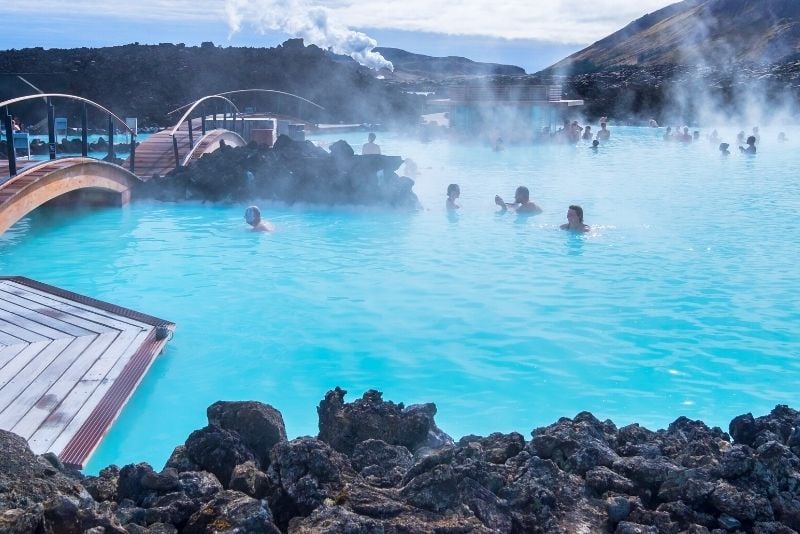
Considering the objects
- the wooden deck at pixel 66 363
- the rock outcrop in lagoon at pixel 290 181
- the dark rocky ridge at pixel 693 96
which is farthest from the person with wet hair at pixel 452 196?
the dark rocky ridge at pixel 693 96

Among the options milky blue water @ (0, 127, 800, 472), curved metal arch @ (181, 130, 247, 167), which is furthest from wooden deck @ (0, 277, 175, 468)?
curved metal arch @ (181, 130, 247, 167)

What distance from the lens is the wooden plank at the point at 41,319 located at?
20.5 feet

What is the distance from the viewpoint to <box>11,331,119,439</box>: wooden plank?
4715mm

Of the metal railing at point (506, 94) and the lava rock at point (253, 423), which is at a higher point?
the metal railing at point (506, 94)

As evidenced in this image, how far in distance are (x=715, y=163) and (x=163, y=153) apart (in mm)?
13836

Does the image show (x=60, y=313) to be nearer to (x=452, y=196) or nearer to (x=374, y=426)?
(x=374, y=426)

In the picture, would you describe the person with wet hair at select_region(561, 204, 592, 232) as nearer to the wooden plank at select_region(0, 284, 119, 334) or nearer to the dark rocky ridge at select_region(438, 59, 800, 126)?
the wooden plank at select_region(0, 284, 119, 334)

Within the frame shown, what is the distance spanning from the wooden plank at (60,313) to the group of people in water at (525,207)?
760cm

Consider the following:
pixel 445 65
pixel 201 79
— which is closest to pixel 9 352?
pixel 201 79

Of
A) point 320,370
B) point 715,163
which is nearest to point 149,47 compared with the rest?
point 715,163

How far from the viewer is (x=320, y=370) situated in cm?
702

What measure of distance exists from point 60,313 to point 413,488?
15.2ft

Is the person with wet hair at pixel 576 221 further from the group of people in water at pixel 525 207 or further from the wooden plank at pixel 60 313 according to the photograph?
the wooden plank at pixel 60 313

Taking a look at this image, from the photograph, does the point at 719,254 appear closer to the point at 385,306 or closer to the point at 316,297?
the point at 385,306
